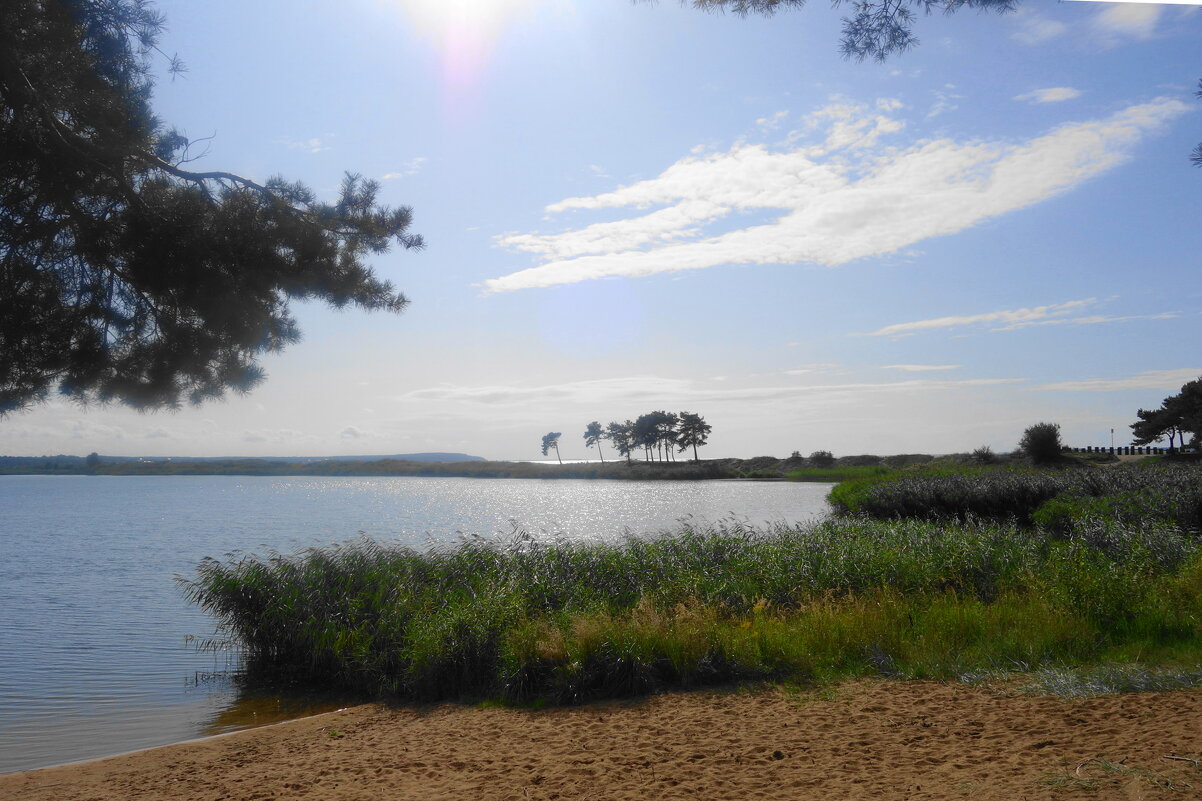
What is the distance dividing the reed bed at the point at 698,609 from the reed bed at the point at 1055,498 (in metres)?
2.74

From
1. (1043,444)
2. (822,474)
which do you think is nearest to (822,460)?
(822,474)

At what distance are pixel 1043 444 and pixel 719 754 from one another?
4981cm

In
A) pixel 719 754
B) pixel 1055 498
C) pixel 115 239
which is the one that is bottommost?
pixel 719 754

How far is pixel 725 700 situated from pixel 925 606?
4.42m

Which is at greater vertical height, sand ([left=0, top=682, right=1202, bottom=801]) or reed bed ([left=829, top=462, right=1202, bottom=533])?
reed bed ([left=829, top=462, right=1202, bottom=533])

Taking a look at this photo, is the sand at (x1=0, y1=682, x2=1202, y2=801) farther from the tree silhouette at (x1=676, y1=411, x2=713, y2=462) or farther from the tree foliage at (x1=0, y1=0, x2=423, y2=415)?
the tree silhouette at (x1=676, y1=411, x2=713, y2=462)

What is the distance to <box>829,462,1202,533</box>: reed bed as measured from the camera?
16734mm

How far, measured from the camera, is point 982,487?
27250 millimetres

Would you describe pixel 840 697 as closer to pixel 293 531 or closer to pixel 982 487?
pixel 982 487

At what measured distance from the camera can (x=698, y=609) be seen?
1034cm

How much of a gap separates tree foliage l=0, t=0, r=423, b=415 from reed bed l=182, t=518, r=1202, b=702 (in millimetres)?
5639

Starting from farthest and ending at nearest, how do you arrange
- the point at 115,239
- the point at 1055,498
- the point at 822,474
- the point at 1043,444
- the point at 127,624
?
the point at 822,474 < the point at 1043,444 < the point at 1055,498 < the point at 127,624 < the point at 115,239

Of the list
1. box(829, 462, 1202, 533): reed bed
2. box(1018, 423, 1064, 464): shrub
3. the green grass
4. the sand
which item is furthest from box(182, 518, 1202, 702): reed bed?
the green grass

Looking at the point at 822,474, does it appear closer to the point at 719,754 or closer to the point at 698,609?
the point at 698,609
